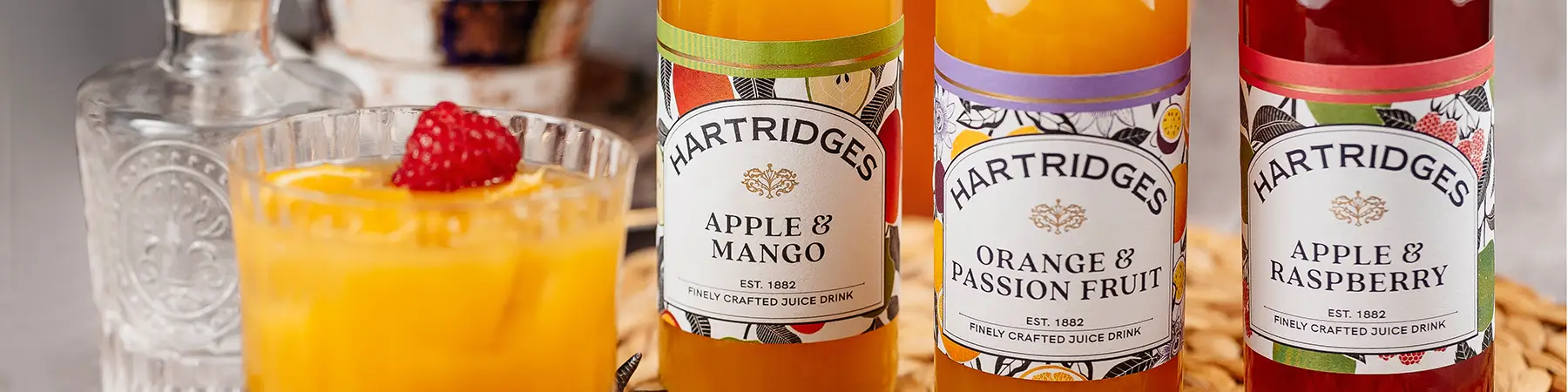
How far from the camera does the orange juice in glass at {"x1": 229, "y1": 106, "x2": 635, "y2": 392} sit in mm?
824

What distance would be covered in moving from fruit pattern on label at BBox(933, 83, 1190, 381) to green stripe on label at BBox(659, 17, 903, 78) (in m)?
0.05

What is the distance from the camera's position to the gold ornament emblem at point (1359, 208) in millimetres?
860

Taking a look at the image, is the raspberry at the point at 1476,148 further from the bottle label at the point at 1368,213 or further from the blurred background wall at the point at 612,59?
the blurred background wall at the point at 612,59

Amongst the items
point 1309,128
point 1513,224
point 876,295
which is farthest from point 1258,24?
point 1513,224

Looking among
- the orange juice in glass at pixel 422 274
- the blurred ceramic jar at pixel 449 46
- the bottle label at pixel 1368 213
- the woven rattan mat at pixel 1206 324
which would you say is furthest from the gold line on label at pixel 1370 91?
the blurred ceramic jar at pixel 449 46

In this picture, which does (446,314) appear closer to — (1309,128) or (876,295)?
(876,295)

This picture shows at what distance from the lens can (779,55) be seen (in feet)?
2.97

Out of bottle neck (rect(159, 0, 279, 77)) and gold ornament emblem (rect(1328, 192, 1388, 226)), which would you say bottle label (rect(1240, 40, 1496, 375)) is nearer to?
gold ornament emblem (rect(1328, 192, 1388, 226))

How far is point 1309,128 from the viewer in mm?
854

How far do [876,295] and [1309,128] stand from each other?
261 mm

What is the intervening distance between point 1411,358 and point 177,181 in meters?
0.75

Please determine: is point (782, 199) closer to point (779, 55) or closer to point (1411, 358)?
point (779, 55)

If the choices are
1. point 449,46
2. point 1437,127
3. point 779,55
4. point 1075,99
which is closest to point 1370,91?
point 1437,127

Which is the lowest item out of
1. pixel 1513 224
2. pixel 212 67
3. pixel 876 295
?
pixel 1513 224
